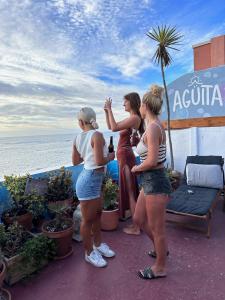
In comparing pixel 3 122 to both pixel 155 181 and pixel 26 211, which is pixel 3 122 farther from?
pixel 155 181

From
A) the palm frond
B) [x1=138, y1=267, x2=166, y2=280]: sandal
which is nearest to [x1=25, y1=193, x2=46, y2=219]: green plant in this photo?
[x1=138, y1=267, x2=166, y2=280]: sandal

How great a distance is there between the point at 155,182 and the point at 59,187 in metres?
1.61

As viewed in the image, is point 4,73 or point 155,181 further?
point 4,73

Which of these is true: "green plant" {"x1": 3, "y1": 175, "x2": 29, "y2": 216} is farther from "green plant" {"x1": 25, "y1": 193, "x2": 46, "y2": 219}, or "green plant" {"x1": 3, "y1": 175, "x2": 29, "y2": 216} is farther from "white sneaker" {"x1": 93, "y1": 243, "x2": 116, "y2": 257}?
"white sneaker" {"x1": 93, "y1": 243, "x2": 116, "y2": 257}

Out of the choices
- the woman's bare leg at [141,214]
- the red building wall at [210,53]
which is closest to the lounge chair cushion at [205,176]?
the woman's bare leg at [141,214]

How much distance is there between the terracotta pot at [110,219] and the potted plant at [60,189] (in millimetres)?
496

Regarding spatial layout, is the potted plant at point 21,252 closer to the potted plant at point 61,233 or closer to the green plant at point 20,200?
the potted plant at point 61,233

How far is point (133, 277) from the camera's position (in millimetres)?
2131

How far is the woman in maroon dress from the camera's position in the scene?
2.70 m

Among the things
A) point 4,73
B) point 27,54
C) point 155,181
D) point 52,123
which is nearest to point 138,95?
point 155,181

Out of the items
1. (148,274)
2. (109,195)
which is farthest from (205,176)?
(148,274)

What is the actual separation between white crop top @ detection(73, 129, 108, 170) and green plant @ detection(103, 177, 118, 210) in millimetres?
1027

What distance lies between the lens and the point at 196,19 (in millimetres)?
4590

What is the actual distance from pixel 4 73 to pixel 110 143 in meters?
2.08
